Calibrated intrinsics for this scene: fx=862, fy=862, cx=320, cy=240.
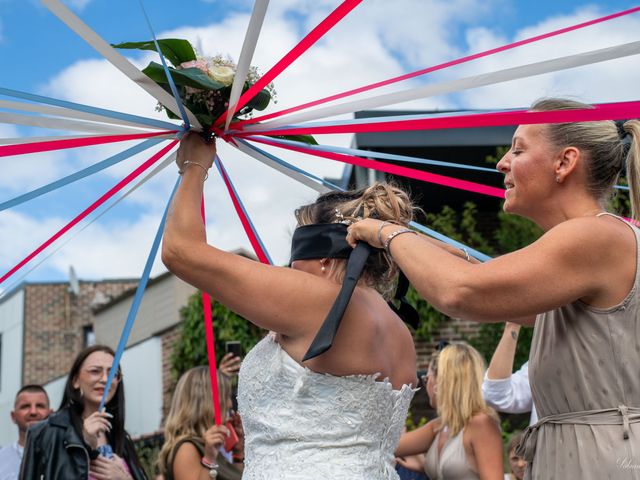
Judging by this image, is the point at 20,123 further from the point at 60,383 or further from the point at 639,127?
the point at 60,383

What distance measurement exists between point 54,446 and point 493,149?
816cm

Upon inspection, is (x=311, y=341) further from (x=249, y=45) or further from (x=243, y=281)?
(x=249, y=45)

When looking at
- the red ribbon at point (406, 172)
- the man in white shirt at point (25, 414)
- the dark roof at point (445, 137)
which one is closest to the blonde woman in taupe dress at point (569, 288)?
the red ribbon at point (406, 172)

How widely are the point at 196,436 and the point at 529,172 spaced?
10.5 feet

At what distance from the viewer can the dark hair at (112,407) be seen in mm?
4891

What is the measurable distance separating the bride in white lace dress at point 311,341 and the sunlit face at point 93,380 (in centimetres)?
233

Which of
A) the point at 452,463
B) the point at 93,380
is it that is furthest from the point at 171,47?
the point at 452,463

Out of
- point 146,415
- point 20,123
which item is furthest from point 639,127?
point 146,415

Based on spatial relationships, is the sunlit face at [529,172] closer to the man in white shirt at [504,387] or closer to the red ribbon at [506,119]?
the red ribbon at [506,119]

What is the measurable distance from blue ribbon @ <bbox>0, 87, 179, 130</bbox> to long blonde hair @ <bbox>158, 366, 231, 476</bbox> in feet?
8.57

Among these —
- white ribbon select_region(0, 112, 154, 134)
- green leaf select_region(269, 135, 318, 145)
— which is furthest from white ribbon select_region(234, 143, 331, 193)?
white ribbon select_region(0, 112, 154, 134)

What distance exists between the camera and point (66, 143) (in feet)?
9.44

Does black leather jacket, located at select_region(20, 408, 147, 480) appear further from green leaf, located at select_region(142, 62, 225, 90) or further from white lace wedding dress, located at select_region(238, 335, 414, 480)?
green leaf, located at select_region(142, 62, 225, 90)

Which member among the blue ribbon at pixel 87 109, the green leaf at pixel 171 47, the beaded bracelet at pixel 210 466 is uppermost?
the green leaf at pixel 171 47
